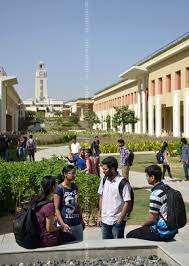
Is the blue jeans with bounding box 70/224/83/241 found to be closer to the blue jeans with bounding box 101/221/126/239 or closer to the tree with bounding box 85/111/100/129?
the blue jeans with bounding box 101/221/126/239

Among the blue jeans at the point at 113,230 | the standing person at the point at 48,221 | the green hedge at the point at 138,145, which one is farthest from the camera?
the green hedge at the point at 138,145

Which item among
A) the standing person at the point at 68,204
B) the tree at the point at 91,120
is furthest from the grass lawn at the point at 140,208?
the tree at the point at 91,120

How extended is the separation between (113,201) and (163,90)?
44.0 m

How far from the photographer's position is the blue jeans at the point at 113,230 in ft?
21.7

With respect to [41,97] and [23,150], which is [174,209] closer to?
[23,150]

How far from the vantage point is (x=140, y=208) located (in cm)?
1177

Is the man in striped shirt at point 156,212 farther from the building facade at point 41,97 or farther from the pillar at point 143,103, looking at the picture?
the building facade at point 41,97

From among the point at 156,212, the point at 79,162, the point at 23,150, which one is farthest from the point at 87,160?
the point at 156,212

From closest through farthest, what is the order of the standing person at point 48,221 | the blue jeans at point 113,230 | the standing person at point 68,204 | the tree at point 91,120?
the standing person at point 48,221 < the standing person at point 68,204 < the blue jeans at point 113,230 < the tree at point 91,120

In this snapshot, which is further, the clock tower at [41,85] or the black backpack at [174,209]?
the clock tower at [41,85]

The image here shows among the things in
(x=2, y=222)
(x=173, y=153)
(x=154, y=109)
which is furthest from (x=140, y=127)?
(x=2, y=222)

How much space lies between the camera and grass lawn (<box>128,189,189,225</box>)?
1044cm

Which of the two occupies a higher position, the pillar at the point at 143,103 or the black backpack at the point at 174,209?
the pillar at the point at 143,103

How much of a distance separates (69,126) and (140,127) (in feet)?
119
